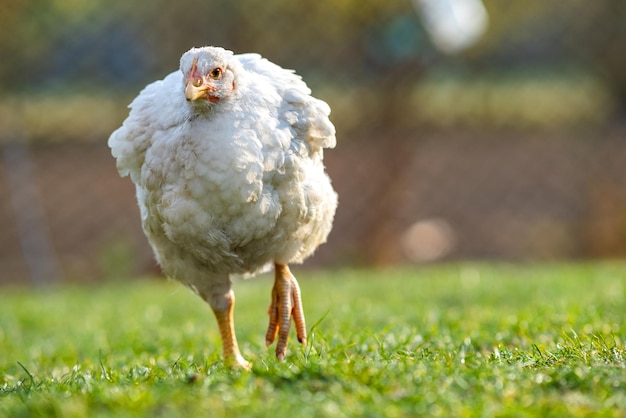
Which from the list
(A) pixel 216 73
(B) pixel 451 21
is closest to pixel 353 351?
(A) pixel 216 73

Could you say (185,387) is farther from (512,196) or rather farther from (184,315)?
(512,196)

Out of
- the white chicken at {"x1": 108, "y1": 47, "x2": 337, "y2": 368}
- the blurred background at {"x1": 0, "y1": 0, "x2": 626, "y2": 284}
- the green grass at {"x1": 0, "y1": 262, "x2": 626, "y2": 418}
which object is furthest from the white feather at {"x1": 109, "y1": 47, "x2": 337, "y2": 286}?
the blurred background at {"x1": 0, "y1": 0, "x2": 626, "y2": 284}

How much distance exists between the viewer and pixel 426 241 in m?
11.9

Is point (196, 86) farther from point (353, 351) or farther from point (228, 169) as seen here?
point (353, 351)

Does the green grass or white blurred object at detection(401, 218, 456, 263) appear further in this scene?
white blurred object at detection(401, 218, 456, 263)

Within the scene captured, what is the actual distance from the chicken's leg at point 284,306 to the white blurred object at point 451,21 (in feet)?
21.1

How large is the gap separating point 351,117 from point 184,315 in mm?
4947

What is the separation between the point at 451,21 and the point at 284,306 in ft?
22.0

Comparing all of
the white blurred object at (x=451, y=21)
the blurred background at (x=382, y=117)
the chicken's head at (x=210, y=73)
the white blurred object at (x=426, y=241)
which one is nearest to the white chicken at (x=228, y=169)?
the chicken's head at (x=210, y=73)

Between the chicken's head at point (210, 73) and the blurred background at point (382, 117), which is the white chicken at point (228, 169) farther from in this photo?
the blurred background at point (382, 117)

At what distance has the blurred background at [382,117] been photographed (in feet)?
36.2

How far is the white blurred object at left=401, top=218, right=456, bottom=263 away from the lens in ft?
38.7

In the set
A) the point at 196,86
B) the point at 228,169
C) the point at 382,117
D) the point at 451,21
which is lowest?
the point at 228,169

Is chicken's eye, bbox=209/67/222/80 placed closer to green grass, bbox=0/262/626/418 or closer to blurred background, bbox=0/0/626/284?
green grass, bbox=0/262/626/418
